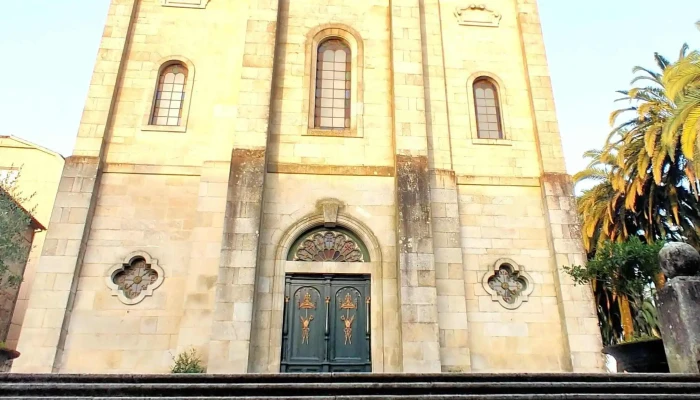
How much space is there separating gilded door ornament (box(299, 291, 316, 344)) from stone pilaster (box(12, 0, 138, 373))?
4.75 meters

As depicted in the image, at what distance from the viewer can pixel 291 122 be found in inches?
526

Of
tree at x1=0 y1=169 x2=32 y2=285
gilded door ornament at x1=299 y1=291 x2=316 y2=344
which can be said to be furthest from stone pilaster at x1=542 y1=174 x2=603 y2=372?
tree at x1=0 y1=169 x2=32 y2=285

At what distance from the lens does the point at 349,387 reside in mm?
5758

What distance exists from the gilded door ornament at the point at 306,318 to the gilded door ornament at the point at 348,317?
658mm

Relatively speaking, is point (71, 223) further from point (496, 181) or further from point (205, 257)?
point (496, 181)

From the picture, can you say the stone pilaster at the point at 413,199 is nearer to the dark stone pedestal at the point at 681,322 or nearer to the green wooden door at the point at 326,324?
the green wooden door at the point at 326,324

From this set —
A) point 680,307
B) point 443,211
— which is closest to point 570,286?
point 443,211

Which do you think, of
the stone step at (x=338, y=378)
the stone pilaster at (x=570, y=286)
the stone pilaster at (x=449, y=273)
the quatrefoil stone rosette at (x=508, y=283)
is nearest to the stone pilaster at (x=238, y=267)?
the stone pilaster at (x=449, y=273)

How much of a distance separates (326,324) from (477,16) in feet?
31.8

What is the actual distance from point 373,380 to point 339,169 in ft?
23.9

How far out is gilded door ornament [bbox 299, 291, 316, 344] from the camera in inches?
443

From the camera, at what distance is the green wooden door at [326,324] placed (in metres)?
11.1

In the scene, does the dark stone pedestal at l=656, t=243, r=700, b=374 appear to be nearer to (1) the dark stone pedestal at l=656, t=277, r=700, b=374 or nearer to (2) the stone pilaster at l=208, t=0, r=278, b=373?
(1) the dark stone pedestal at l=656, t=277, r=700, b=374

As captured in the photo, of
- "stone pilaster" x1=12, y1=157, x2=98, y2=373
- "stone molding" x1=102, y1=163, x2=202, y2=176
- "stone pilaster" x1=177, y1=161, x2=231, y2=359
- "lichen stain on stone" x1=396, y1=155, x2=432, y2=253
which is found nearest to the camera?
"stone pilaster" x1=12, y1=157, x2=98, y2=373
